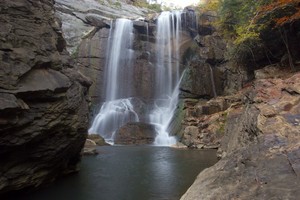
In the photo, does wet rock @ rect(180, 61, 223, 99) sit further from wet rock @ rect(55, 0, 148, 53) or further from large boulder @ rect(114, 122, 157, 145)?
wet rock @ rect(55, 0, 148, 53)

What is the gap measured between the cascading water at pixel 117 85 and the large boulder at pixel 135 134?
158 cm

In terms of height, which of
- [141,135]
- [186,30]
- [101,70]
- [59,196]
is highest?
[186,30]

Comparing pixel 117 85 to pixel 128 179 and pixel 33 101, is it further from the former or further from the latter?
pixel 33 101

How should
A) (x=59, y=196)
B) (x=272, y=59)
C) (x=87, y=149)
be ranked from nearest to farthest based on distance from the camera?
(x=59, y=196) < (x=272, y=59) < (x=87, y=149)

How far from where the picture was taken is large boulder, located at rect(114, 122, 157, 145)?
103ft

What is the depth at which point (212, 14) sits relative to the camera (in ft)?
132

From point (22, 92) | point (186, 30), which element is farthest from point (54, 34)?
point (186, 30)

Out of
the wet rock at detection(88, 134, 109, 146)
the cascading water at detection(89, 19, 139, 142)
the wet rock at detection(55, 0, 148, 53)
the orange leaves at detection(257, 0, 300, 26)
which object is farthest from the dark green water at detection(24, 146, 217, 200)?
the wet rock at detection(55, 0, 148, 53)

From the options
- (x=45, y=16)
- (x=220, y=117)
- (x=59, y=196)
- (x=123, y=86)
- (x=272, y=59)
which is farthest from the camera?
(x=123, y=86)

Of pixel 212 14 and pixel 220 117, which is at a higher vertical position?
pixel 212 14

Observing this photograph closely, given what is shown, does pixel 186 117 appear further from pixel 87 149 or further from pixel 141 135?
pixel 87 149

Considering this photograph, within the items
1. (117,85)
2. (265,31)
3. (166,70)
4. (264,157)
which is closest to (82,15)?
(117,85)

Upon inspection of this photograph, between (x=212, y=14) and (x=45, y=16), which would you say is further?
(x=212, y=14)

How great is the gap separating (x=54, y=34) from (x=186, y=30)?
28.6 meters
